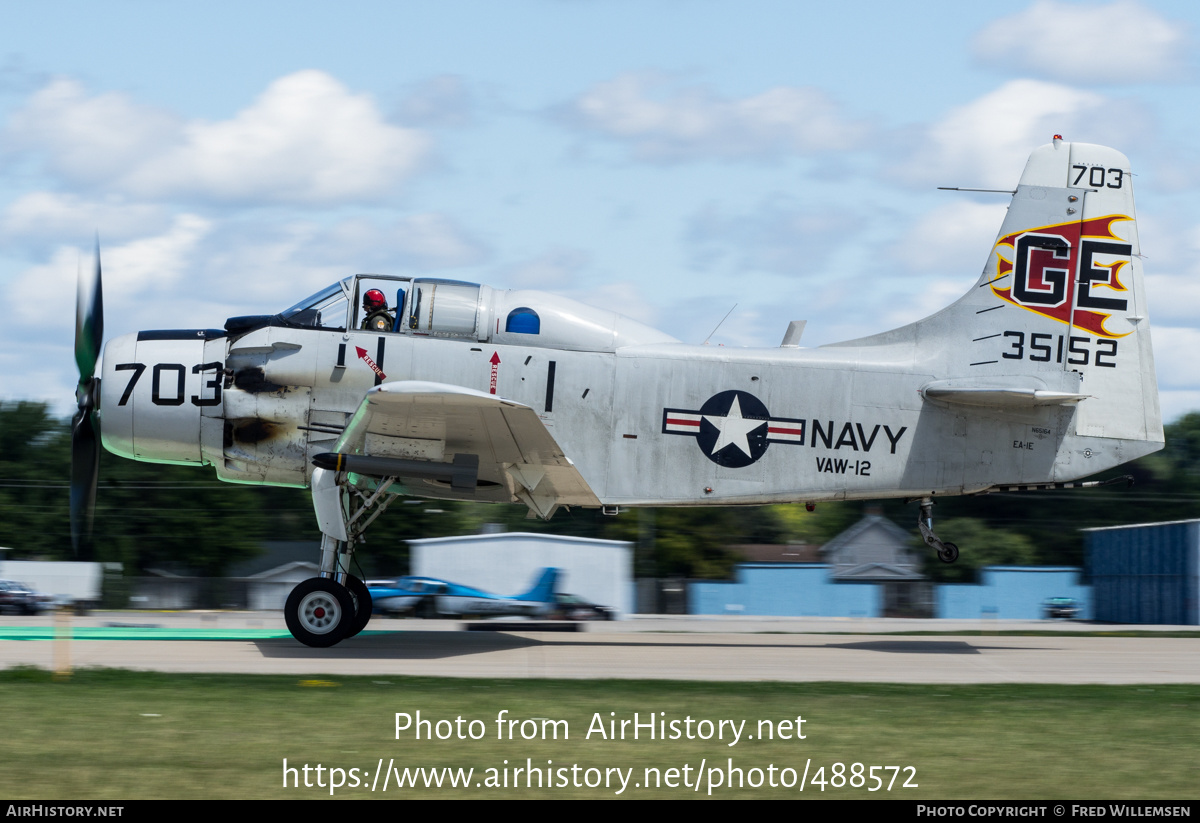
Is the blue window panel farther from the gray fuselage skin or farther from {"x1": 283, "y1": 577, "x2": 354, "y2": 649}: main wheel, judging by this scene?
{"x1": 283, "y1": 577, "x2": 354, "y2": 649}: main wheel

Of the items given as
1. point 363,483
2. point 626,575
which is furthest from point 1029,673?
point 626,575

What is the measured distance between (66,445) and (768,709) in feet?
199

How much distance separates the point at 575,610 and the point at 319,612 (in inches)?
644

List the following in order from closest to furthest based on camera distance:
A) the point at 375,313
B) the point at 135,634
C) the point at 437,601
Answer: the point at 375,313 < the point at 135,634 < the point at 437,601

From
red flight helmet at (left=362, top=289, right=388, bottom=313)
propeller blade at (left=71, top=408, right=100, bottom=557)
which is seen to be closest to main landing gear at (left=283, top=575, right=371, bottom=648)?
propeller blade at (left=71, top=408, right=100, bottom=557)

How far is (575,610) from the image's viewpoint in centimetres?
2992

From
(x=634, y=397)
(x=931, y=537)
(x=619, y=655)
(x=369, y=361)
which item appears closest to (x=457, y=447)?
(x=369, y=361)

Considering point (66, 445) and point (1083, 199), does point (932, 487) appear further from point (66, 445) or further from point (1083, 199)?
point (66, 445)

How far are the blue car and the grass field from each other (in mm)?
15514

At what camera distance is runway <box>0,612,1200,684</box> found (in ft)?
41.7

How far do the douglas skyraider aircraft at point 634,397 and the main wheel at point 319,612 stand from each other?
0.02 m

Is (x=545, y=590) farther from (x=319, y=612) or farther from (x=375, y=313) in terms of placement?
(x=375, y=313)

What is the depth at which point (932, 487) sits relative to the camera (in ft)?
49.1
